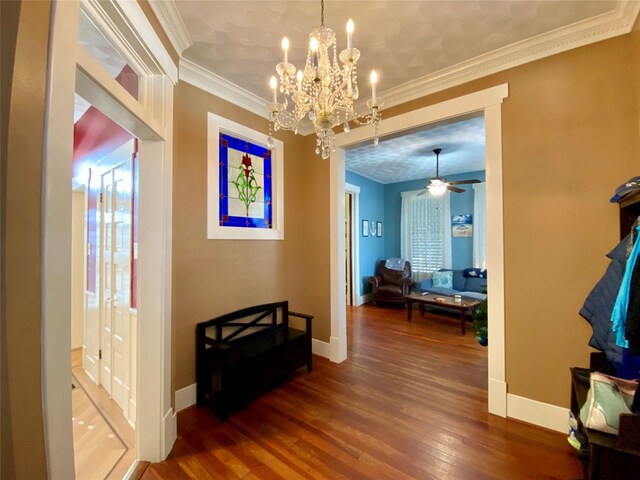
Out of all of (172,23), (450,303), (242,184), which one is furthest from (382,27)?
(450,303)

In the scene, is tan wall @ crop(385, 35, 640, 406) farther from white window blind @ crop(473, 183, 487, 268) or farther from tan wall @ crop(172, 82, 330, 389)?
white window blind @ crop(473, 183, 487, 268)

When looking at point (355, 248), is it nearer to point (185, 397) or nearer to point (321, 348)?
point (321, 348)

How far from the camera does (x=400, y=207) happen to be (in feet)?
21.6

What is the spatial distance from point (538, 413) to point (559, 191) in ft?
5.21

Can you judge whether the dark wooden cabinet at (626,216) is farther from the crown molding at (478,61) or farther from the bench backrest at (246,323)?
the bench backrest at (246,323)

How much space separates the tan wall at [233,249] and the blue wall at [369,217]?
8.61 feet

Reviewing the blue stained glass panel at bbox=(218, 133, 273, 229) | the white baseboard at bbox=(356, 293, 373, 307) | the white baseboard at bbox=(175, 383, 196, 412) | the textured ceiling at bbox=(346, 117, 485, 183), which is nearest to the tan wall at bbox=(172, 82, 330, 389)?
the white baseboard at bbox=(175, 383, 196, 412)

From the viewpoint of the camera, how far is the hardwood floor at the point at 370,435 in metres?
1.55

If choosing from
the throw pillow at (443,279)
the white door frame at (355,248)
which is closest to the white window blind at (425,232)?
the throw pillow at (443,279)

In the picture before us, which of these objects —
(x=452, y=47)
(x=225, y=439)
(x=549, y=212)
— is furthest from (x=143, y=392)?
(x=452, y=47)

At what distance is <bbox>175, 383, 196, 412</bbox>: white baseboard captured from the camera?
2131mm

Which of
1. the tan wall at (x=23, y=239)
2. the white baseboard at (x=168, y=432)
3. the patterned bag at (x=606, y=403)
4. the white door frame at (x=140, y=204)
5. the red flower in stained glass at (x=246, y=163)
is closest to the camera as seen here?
the tan wall at (x=23, y=239)

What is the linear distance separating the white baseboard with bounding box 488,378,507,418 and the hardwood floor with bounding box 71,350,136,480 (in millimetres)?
2520

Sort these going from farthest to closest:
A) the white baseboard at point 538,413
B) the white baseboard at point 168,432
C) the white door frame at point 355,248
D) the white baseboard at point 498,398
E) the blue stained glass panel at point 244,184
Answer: the white door frame at point 355,248
the blue stained glass panel at point 244,184
the white baseboard at point 498,398
the white baseboard at point 538,413
the white baseboard at point 168,432
